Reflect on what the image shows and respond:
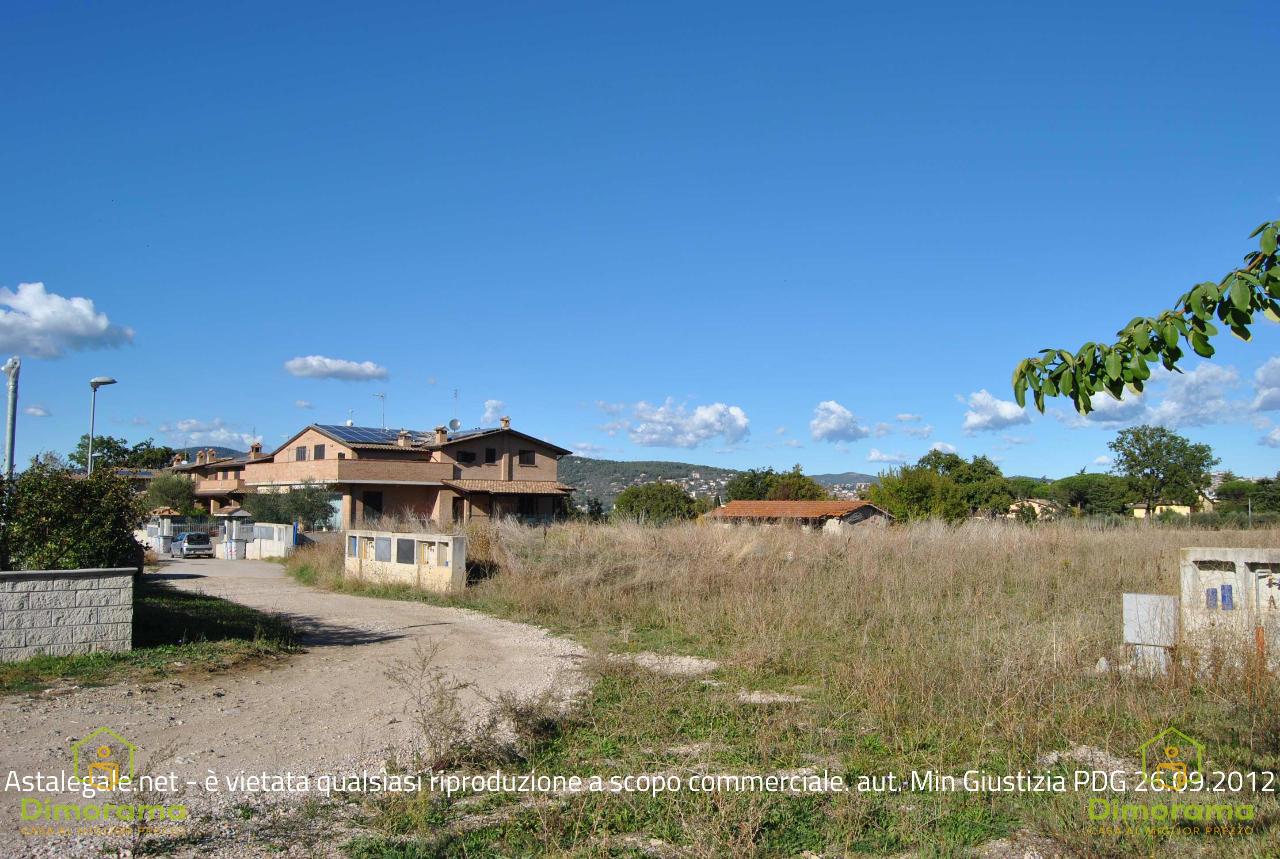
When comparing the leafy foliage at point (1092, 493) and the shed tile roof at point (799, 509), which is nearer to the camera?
the shed tile roof at point (799, 509)

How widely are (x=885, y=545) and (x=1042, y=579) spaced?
502 cm

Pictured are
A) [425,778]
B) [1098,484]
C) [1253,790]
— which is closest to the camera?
[1253,790]

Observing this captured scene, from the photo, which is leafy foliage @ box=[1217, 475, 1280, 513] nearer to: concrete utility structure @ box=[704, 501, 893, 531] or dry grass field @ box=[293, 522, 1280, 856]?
concrete utility structure @ box=[704, 501, 893, 531]

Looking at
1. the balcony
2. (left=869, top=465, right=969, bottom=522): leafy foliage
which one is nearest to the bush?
the balcony

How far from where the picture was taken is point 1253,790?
5910 millimetres

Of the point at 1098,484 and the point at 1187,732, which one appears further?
the point at 1098,484

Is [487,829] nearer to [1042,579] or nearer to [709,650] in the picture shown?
[709,650]

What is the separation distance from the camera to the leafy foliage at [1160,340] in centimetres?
360

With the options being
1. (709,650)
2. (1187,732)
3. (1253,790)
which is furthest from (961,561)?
(1253,790)

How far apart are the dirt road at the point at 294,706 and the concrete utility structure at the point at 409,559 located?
4.98 m

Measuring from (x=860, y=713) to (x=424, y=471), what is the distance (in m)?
47.2

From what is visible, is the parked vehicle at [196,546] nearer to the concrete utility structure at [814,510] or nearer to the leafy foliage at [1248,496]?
the concrete utility structure at [814,510]

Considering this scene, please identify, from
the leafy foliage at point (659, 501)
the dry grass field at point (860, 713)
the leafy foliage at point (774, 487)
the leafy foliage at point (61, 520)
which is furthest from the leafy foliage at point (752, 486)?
the leafy foliage at point (61, 520)

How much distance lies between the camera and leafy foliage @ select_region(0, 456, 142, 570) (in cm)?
1155
